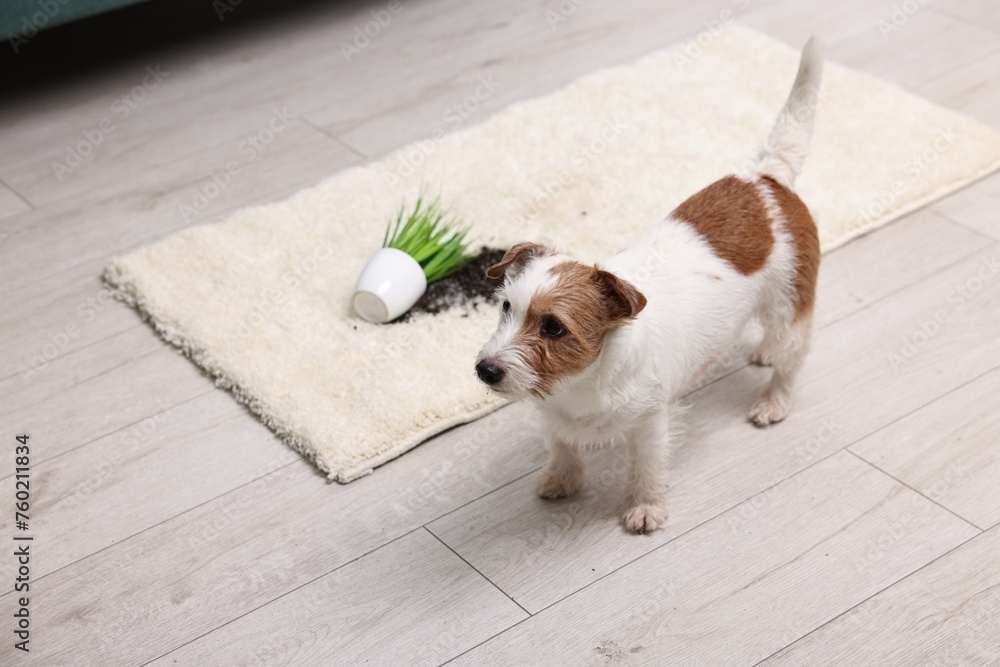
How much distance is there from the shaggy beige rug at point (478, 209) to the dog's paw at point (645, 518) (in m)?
0.40

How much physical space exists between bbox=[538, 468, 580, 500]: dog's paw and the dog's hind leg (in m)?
0.40

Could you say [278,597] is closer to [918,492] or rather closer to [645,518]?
[645,518]

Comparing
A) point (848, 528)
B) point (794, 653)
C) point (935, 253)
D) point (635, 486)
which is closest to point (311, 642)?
point (635, 486)

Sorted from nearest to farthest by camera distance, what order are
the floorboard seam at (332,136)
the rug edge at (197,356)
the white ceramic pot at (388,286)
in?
the rug edge at (197,356) → the white ceramic pot at (388,286) → the floorboard seam at (332,136)

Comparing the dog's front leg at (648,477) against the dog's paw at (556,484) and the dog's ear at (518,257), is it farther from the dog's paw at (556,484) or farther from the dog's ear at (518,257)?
the dog's ear at (518,257)

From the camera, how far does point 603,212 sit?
265 centimetres

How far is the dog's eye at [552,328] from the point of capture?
1580 millimetres

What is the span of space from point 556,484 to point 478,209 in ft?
3.18

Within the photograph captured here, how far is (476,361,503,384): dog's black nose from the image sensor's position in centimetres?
156

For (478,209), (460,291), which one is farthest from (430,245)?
(478,209)

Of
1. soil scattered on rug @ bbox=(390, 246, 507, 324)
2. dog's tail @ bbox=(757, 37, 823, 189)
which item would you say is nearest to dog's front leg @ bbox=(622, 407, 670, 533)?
dog's tail @ bbox=(757, 37, 823, 189)

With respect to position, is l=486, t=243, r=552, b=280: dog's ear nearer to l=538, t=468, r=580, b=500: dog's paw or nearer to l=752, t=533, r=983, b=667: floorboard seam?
l=538, t=468, r=580, b=500: dog's paw

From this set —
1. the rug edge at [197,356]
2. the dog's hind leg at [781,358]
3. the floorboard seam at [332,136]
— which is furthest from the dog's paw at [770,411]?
the floorboard seam at [332,136]

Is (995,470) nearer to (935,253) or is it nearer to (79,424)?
(935,253)
